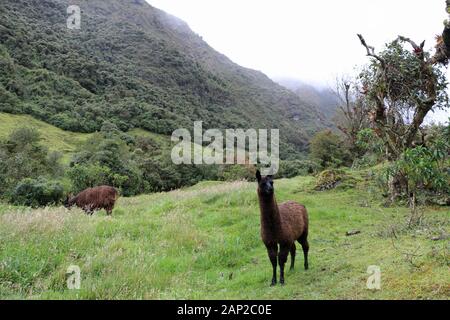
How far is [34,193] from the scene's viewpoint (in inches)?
897

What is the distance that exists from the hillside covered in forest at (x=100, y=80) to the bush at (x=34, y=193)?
72.2 meters

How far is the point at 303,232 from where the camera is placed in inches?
400

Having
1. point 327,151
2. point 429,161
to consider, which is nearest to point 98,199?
point 429,161

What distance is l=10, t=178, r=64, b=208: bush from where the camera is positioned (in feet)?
73.8

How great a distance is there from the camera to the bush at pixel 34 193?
2248 centimetres

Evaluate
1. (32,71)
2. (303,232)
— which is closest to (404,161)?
(303,232)

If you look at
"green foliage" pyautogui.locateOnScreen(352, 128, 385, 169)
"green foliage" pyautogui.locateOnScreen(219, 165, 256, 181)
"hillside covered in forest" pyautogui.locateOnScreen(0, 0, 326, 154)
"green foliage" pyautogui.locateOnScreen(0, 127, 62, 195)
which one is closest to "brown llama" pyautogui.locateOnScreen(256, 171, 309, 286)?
"green foliage" pyautogui.locateOnScreen(352, 128, 385, 169)

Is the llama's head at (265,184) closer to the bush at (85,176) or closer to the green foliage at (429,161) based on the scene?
the green foliage at (429,161)

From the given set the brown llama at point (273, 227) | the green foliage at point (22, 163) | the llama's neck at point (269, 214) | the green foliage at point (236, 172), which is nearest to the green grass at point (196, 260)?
the brown llama at point (273, 227)

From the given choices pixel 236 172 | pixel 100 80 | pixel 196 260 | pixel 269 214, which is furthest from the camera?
pixel 100 80

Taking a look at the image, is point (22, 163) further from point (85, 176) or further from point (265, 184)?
point (265, 184)

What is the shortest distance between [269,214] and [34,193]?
61.2ft

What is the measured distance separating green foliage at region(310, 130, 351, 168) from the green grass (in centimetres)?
2444
